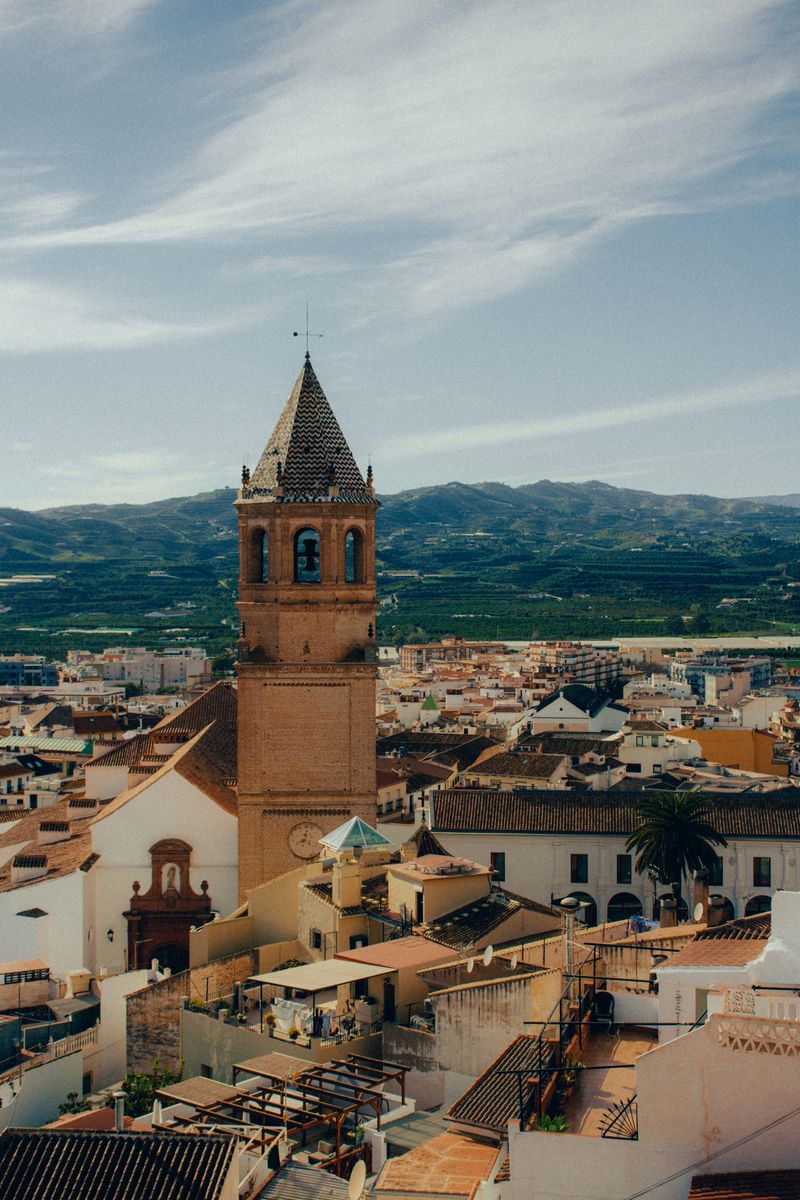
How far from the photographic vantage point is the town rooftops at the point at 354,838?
27.9 m

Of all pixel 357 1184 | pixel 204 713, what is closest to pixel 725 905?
pixel 204 713

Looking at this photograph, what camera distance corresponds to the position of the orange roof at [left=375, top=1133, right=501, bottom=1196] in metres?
14.1

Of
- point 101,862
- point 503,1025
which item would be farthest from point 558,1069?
point 101,862

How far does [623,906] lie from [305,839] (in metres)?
10.1

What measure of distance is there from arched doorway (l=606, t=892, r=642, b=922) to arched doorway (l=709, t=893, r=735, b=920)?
1.92 metres

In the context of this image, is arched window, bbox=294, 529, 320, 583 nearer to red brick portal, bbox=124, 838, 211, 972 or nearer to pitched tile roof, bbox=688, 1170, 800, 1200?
red brick portal, bbox=124, 838, 211, 972

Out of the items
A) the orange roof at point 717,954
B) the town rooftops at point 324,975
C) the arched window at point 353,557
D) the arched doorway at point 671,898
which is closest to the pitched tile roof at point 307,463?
the arched window at point 353,557

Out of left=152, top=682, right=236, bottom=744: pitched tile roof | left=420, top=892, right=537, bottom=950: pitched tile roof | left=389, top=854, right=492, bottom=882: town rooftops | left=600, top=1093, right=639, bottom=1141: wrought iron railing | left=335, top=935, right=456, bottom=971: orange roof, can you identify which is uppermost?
left=152, top=682, right=236, bottom=744: pitched tile roof

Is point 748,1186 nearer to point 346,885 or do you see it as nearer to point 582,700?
point 346,885

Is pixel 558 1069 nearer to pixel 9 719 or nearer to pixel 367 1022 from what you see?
pixel 367 1022

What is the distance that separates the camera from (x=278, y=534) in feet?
98.7

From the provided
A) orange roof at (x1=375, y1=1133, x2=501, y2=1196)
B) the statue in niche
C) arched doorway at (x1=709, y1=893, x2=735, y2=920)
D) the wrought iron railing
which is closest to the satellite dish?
orange roof at (x1=375, y1=1133, x2=501, y2=1196)

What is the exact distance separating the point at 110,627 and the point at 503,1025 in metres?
173

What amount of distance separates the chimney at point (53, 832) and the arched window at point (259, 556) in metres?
8.43
